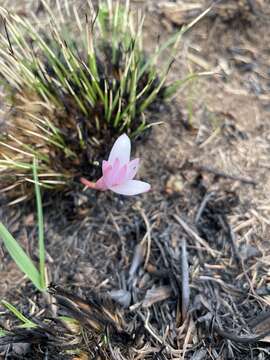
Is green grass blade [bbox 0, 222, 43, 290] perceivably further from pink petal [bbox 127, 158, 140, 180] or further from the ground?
pink petal [bbox 127, 158, 140, 180]

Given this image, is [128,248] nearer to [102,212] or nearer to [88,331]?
[102,212]

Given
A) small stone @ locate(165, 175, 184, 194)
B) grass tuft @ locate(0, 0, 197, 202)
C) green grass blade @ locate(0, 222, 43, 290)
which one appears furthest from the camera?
small stone @ locate(165, 175, 184, 194)

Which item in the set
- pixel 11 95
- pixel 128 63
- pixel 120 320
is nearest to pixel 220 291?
pixel 120 320

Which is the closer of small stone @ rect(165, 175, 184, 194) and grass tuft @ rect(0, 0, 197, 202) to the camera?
grass tuft @ rect(0, 0, 197, 202)

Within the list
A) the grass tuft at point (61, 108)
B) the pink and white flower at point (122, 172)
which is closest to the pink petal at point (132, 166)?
the pink and white flower at point (122, 172)

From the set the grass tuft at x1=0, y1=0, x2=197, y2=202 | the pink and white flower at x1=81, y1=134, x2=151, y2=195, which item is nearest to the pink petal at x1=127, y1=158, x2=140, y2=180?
the pink and white flower at x1=81, y1=134, x2=151, y2=195

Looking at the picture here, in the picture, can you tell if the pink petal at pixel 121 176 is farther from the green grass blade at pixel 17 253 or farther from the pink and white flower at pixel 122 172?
the green grass blade at pixel 17 253
